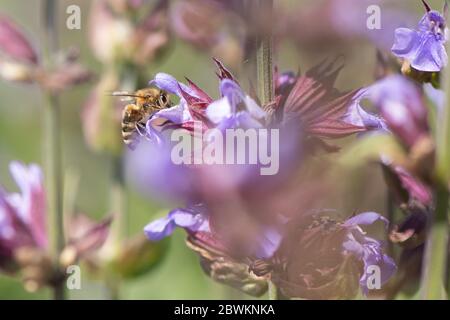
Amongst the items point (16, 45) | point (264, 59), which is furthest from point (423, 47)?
point (16, 45)

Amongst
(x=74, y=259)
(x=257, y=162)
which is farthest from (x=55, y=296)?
(x=257, y=162)

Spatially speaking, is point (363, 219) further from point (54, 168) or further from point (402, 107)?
point (54, 168)

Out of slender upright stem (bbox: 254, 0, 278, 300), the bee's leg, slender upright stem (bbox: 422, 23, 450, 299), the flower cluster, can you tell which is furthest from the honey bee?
slender upright stem (bbox: 422, 23, 450, 299)

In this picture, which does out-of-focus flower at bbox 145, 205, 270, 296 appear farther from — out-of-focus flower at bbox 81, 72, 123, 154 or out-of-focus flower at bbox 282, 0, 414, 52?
out-of-focus flower at bbox 282, 0, 414, 52

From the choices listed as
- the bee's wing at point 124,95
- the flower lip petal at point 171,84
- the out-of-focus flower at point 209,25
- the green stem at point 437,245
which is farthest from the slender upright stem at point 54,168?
the green stem at point 437,245

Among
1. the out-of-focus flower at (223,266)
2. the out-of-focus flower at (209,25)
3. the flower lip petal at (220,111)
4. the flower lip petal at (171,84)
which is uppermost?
the out-of-focus flower at (209,25)

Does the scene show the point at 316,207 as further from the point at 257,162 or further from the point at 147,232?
the point at 147,232

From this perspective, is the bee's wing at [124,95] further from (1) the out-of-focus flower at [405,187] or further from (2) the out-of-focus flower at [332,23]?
(2) the out-of-focus flower at [332,23]
